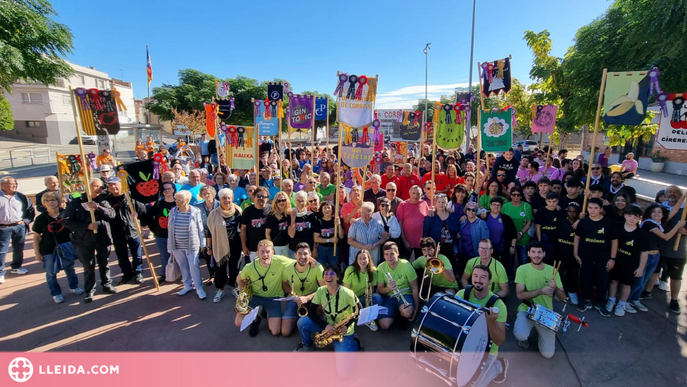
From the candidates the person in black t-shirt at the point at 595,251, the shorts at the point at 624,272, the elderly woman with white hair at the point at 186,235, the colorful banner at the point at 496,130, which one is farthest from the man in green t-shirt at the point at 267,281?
the colorful banner at the point at 496,130

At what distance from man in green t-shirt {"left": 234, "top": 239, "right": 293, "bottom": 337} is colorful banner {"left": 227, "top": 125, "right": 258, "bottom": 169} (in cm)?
314

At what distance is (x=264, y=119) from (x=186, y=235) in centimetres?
443

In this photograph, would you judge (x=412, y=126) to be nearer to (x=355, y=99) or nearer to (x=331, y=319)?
(x=355, y=99)

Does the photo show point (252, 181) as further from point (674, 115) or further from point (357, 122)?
point (674, 115)

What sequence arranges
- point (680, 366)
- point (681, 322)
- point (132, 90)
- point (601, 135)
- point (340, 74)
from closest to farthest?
point (680, 366), point (681, 322), point (340, 74), point (601, 135), point (132, 90)

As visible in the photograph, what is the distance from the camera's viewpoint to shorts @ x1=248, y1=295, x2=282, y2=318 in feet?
14.5

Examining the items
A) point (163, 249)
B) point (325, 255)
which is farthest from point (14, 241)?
point (325, 255)

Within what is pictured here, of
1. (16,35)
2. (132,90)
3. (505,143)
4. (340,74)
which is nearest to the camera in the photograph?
(340,74)

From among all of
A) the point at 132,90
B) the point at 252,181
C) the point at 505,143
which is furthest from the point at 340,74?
the point at 132,90

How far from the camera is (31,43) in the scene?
1234 cm

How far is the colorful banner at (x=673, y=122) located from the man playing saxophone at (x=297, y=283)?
221 inches

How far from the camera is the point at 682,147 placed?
15.8 ft

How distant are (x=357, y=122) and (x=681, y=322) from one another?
18.3 ft

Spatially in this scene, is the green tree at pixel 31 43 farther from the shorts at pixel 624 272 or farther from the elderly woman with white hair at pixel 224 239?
the shorts at pixel 624 272
